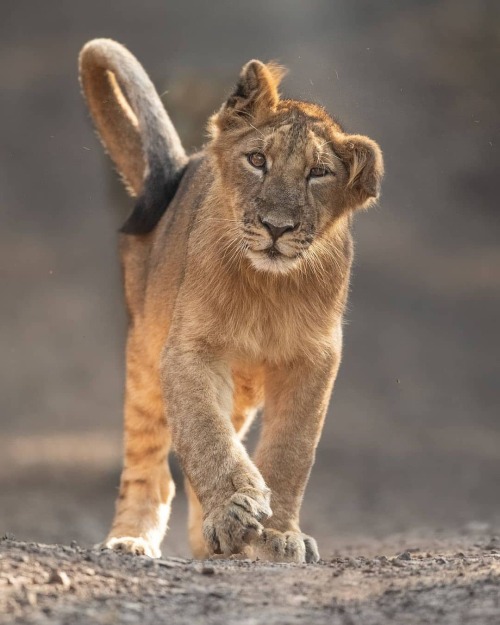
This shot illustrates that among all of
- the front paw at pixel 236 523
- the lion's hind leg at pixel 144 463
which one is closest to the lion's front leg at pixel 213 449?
the front paw at pixel 236 523

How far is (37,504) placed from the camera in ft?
27.3

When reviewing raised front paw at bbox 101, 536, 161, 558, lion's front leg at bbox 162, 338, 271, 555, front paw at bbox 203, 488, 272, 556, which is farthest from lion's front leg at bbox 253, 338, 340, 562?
raised front paw at bbox 101, 536, 161, 558

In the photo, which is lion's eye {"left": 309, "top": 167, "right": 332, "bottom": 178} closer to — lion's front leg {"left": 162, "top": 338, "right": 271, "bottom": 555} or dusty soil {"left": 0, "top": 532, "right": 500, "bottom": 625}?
lion's front leg {"left": 162, "top": 338, "right": 271, "bottom": 555}

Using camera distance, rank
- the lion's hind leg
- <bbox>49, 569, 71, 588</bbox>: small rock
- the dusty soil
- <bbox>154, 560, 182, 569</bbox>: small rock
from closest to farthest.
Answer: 1. the dusty soil
2. <bbox>49, 569, 71, 588</bbox>: small rock
3. <bbox>154, 560, 182, 569</bbox>: small rock
4. the lion's hind leg

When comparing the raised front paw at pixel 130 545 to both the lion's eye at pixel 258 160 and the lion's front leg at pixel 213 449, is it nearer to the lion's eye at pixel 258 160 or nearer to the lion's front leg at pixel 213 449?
the lion's front leg at pixel 213 449

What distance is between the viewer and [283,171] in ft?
14.1

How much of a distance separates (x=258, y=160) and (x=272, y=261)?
0.38m

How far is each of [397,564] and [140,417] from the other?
1898 mm

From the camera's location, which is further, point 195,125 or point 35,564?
point 195,125

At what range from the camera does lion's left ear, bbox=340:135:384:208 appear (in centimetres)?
447

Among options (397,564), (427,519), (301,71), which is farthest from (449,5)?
(397,564)

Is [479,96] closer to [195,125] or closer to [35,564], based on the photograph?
[195,125]

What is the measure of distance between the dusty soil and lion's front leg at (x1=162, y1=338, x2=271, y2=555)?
4.9 inches

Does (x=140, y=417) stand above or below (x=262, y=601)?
above
